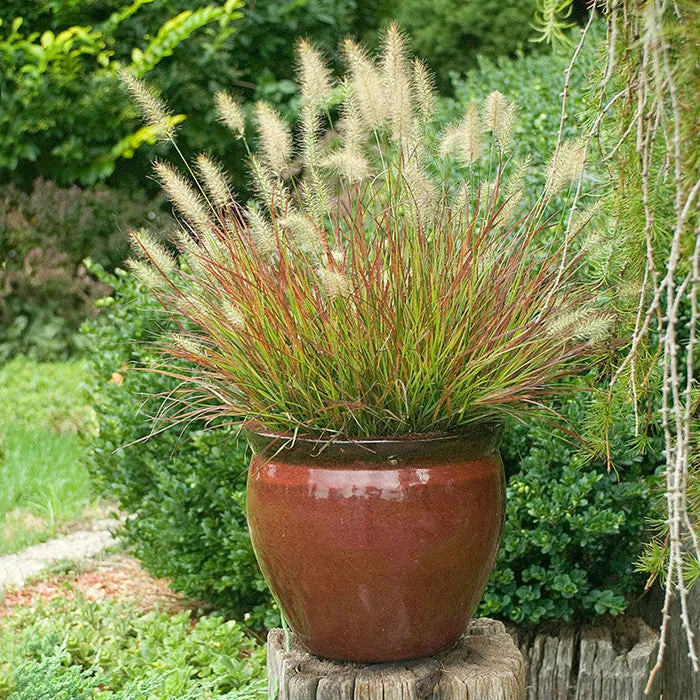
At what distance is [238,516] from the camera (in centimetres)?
298

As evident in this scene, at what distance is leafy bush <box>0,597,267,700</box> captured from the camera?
230 cm

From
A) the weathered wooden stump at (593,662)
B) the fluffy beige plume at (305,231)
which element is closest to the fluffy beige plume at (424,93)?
the fluffy beige plume at (305,231)

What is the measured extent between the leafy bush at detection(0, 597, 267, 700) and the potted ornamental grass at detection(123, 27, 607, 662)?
Answer: 62 centimetres

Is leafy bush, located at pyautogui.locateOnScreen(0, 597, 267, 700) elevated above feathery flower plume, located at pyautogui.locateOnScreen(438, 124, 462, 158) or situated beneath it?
situated beneath

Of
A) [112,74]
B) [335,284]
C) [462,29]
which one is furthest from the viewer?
[462,29]

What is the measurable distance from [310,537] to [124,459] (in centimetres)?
156

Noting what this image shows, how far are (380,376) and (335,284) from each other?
21 cm

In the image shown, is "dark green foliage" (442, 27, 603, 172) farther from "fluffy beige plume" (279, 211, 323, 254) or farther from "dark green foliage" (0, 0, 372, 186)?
"dark green foliage" (0, 0, 372, 186)

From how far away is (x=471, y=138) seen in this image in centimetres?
192

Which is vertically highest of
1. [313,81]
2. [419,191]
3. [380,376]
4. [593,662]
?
[313,81]

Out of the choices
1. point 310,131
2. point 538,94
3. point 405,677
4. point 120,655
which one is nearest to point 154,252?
point 310,131

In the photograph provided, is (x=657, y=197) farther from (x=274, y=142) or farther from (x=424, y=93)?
(x=274, y=142)

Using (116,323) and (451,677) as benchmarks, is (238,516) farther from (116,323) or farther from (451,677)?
(451,677)

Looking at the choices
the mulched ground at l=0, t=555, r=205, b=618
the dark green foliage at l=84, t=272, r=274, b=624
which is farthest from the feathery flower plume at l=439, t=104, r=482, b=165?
the mulched ground at l=0, t=555, r=205, b=618
